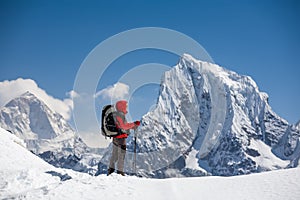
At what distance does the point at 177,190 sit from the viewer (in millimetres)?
12734

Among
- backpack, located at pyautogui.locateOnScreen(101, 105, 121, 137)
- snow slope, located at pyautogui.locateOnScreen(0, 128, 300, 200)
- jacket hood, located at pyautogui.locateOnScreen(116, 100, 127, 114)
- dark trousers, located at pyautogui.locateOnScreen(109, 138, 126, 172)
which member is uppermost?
jacket hood, located at pyautogui.locateOnScreen(116, 100, 127, 114)

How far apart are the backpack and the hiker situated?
148 mm

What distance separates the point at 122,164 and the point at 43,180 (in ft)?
19.1

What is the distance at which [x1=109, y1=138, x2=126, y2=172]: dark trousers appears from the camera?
50.2ft

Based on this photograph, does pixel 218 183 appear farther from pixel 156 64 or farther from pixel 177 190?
pixel 156 64

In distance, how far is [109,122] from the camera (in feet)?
48.9

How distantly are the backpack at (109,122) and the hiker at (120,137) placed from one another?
15 centimetres

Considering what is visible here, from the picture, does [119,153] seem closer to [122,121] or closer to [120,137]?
[120,137]

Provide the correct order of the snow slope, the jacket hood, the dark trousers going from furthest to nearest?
the dark trousers
the jacket hood
the snow slope

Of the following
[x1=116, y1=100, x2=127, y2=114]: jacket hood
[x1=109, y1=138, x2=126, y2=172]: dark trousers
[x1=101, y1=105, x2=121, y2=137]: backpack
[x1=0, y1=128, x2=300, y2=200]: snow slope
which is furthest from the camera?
[x1=109, y1=138, x2=126, y2=172]: dark trousers

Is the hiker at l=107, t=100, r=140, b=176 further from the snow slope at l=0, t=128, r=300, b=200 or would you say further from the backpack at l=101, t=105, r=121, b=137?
the snow slope at l=0, t=128, r=300, b=200

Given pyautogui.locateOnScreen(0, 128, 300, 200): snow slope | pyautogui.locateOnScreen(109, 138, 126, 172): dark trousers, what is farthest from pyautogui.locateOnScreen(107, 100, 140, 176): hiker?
pyautogui.locateOnScreen(0, 128, 300, 200): snow slope

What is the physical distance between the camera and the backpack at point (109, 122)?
48.4 ft

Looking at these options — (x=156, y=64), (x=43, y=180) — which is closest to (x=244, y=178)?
(x=156, y=64)
